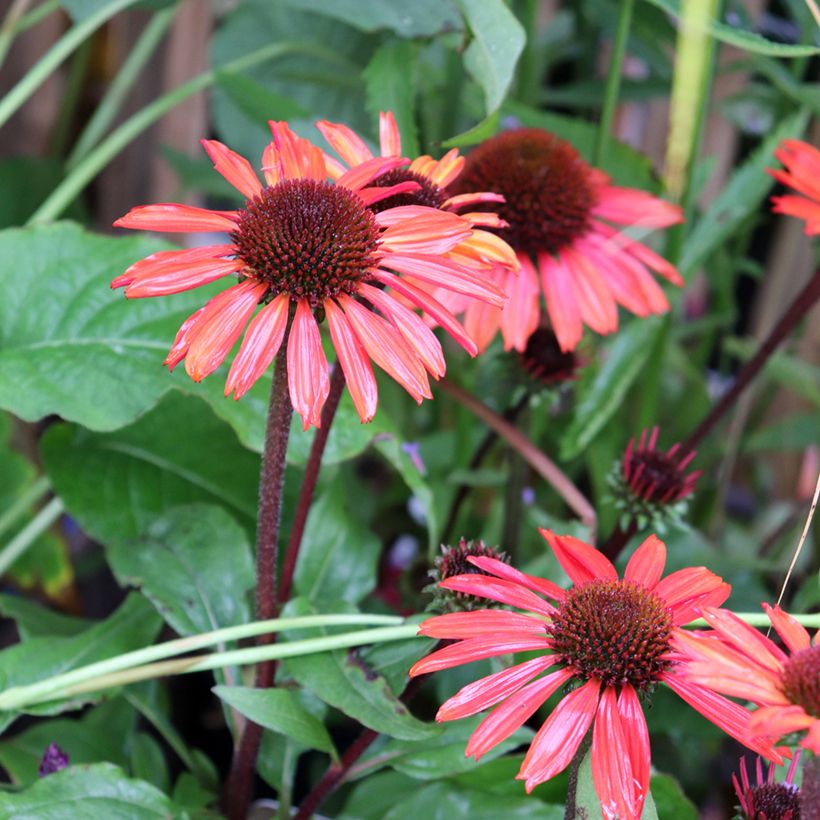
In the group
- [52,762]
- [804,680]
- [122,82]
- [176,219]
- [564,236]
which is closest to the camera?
[804,680]

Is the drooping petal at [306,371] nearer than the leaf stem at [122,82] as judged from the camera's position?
Yes

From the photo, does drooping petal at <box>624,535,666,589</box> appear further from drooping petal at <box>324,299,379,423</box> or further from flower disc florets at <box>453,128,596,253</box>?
flower disc florets at <box>453,128,596,253</box>

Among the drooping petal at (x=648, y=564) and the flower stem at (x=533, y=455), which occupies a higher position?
the drooping petal at (x=648, y=564)

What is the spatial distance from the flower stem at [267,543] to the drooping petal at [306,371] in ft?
0.05

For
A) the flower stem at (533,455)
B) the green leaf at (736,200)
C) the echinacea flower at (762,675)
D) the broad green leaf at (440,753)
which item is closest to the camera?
the echinacea flower at (762,675)

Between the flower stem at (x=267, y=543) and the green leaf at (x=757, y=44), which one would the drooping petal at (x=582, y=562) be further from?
the green leaf at (x=757, y=44)

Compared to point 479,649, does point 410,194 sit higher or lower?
higher

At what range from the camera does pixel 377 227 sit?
43cm

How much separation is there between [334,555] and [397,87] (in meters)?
0.31

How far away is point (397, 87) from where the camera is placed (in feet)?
2.18

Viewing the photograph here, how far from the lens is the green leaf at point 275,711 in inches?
17.9

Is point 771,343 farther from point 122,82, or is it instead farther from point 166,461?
point 122,82

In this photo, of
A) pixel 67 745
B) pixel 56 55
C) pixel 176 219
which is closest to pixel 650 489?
pixel 176 219

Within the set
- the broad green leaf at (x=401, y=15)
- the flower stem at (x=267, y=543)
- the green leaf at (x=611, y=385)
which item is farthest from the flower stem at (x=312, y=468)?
the broad green leaf at (x=401, y=15)
